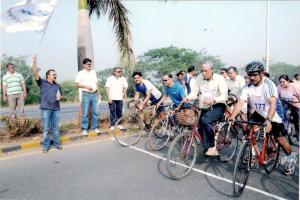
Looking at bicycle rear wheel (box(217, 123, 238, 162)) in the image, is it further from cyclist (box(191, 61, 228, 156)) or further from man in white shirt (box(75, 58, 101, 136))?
man in white shirt (box(75, 58, 101, 136))

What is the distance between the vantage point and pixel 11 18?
625 centimetres

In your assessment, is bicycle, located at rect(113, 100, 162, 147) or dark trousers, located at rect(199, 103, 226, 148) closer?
dark trousers, located at rect(199, 103, 226, 148)

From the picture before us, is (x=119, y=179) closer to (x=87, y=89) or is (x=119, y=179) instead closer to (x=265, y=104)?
(x=265, y=104)

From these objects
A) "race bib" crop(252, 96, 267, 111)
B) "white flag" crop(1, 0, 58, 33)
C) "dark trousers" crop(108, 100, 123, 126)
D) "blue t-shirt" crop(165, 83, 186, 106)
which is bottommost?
"dark trousers" crop(108, 100, 123, 126)

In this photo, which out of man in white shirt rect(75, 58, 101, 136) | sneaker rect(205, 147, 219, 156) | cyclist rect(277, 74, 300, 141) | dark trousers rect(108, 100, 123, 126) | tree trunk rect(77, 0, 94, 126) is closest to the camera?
sneaker rect(205, 147, 219, 156)

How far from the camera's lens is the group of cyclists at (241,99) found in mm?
4758

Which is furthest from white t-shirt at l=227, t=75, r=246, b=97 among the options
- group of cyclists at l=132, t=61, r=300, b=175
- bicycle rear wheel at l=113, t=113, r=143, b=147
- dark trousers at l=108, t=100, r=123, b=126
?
dark trousers at l=108, t=100, r=123, b=126

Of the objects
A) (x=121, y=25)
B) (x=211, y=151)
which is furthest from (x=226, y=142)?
(x=121, y=25)

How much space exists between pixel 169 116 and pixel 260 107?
8.04ft

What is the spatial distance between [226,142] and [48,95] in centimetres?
413

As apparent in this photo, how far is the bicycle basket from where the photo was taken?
5.41 meters

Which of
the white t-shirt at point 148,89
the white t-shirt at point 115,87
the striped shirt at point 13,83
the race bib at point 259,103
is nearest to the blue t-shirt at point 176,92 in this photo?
the white t-shirt at point 148,89

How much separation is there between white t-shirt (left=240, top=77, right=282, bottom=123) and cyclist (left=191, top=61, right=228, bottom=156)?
70 centimetres

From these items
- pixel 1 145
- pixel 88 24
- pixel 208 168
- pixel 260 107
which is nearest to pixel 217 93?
pixel 260 107
